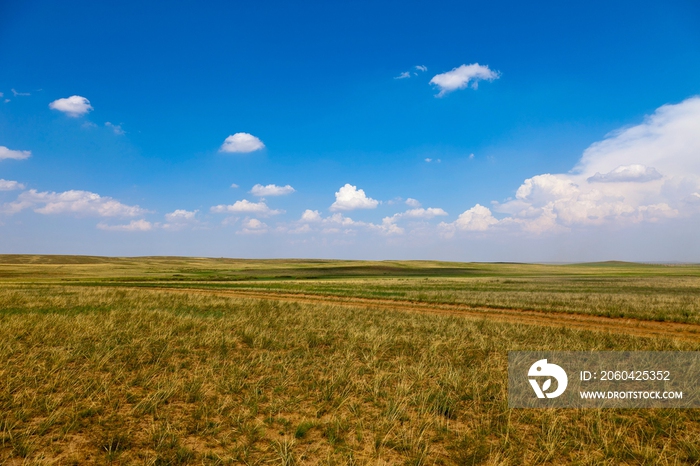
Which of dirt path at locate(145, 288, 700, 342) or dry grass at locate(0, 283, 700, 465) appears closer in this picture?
dry grass at locate(0, 283, 700, 465)

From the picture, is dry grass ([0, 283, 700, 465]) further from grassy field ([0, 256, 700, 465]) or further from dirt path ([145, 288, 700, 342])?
dirt path ([145, 288, 700, 342])

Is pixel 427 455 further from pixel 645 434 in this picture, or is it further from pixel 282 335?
pixel 282 335

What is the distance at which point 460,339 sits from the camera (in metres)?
14.4

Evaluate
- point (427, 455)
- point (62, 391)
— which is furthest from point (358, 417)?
point (62, 391)

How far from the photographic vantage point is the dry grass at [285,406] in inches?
245

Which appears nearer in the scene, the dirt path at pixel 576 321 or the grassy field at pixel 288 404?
the grassy field at pixel 288 404

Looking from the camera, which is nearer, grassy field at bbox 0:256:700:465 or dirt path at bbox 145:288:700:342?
grassy field at bbox 0:256:700:465

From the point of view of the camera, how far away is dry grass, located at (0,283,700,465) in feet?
20.4

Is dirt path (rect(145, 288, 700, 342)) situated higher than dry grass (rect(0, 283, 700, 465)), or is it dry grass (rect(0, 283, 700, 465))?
dry grass (rect(0, 283, 700, 465))

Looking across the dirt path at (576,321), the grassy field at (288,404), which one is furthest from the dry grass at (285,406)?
the dirt path at (576,321)

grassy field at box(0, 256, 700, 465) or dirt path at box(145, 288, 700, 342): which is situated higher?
grassy field at box(0, 256, 700, 465)

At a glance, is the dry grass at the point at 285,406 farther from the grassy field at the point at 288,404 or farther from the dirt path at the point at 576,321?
the dirt path at the point at 576,321

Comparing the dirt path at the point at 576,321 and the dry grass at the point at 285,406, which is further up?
the dry grass at the point at 285,406

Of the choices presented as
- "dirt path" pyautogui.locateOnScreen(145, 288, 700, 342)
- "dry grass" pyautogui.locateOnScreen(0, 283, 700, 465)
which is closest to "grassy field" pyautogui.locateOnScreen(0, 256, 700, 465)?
"dry grass" pyautogui.locateOnScreen(0, 283, 700, 465)
